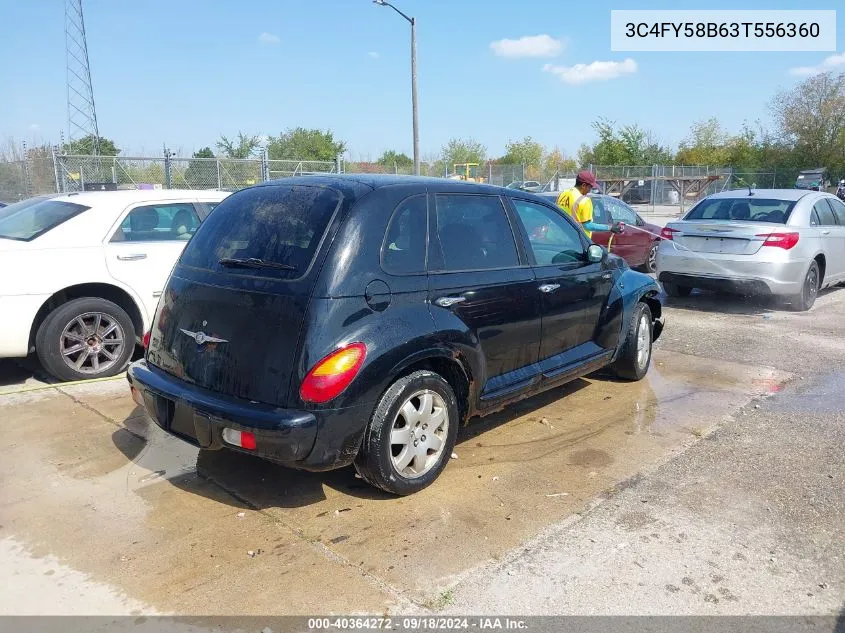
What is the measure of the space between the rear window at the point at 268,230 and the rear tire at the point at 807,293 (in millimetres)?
7860

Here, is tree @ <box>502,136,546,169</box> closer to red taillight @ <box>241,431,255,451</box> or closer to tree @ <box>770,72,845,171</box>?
tree @ <box>770,72,845,171</box>

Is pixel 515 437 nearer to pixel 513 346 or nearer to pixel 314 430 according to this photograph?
pixel 513 346

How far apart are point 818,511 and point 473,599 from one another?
213cm

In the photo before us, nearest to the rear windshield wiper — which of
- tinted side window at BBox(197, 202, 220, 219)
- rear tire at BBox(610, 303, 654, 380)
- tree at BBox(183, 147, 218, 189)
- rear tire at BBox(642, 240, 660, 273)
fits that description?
tinted side window at BBox(197, 202, 220, 219)

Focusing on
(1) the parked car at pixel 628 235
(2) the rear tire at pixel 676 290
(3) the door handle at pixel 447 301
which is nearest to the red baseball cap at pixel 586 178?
(2) the rear tire at pixel 676 290

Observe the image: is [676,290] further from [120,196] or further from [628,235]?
[120,196]

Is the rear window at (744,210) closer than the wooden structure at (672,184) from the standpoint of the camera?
Yes

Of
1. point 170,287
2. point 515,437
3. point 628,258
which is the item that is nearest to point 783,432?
point 515,437

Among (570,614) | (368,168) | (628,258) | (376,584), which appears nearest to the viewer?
(570,614)

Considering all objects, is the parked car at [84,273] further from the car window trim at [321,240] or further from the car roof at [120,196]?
the car window trim at [321,240]

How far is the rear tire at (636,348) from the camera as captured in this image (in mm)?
5926

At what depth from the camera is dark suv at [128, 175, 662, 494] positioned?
3.44 metres

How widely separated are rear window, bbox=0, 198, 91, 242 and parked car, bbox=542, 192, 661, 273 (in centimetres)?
794

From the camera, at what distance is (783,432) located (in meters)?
5.07
